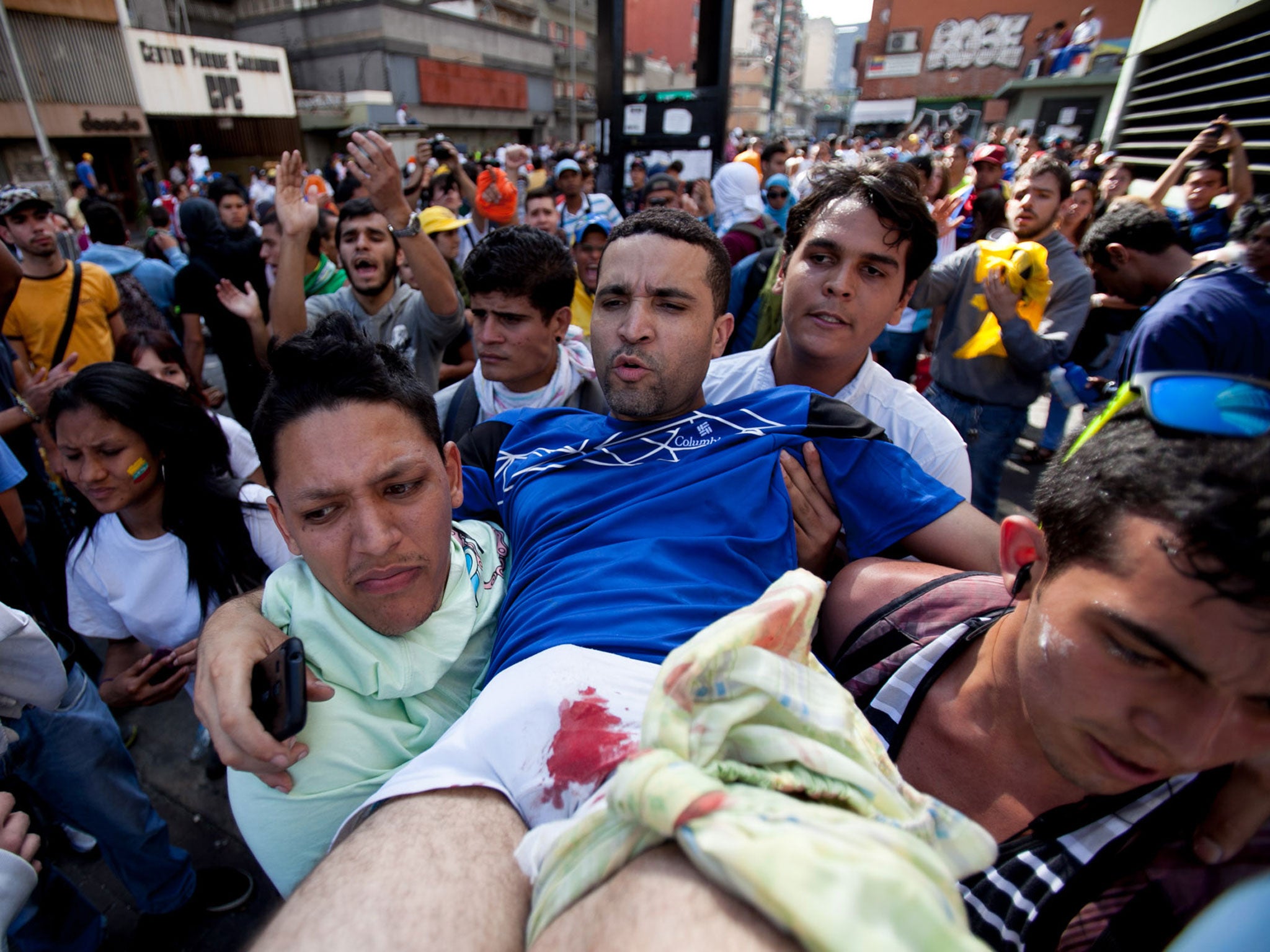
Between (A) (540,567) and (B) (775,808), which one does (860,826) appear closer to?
Result: (B) (775,808)

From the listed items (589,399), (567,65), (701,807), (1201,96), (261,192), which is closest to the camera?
(701,807)

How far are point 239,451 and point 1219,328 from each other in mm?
4222

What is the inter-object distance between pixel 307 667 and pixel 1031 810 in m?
1.50

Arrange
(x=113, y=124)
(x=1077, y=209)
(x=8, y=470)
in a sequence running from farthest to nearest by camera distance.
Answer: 1. (x=113, y=124)
2. (x=1077, y=209)
3. (x=8, y=470)

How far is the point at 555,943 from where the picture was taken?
0.86 meters

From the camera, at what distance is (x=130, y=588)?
2.21 meters

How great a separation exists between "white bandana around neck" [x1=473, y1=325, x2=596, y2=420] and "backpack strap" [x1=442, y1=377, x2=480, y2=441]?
3 cm

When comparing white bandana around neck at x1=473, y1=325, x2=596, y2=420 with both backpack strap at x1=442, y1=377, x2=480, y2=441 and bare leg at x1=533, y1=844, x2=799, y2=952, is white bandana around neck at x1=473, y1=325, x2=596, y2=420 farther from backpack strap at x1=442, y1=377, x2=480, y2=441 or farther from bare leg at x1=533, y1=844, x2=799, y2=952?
bare leg at x1=533, y1=844, x2=799, y2=952

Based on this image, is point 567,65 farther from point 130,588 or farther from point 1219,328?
point 130,588

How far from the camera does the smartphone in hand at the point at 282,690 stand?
112 cm

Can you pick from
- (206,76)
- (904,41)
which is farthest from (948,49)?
(206,76)

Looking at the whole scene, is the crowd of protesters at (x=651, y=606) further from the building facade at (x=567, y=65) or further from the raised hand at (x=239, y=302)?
the building facade at (x=567, y=65)

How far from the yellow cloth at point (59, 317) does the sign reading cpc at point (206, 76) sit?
2303 cm

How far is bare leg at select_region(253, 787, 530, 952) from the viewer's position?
913 mm
